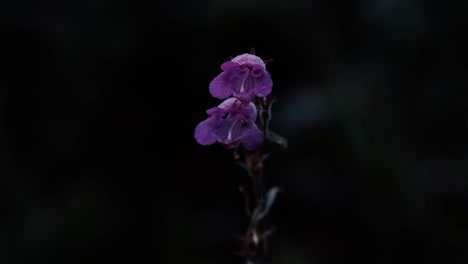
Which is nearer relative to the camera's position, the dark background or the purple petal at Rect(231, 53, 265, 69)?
the purple petal at Rect(231, 53, 265, 69)

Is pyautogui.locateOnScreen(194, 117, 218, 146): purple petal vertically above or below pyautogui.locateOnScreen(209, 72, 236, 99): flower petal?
below

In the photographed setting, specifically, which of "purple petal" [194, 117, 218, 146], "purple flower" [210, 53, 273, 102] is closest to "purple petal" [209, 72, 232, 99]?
"purple flower" [210, 53, 273, 102]

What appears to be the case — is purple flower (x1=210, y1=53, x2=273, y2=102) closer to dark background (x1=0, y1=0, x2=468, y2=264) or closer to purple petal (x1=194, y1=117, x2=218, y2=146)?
purple petal (x1=194, y1=117, x2=218, y2=146)

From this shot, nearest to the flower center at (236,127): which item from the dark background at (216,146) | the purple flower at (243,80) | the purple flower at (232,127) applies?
the purple flower at (232,127)

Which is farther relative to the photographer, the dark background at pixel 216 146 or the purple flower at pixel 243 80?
the dark background at pixel 216 146

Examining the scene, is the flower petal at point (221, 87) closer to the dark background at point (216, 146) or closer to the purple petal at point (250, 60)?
the purple petal at point (250, 60)

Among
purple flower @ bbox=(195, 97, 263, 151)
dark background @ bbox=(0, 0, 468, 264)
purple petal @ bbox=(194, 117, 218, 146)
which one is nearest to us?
purple flower @ bbox=(195, 97, 263, 151)
